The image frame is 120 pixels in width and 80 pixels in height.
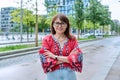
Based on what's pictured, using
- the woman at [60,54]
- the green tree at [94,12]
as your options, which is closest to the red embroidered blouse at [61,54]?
the woman at [60,54]

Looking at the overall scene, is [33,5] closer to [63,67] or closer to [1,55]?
[1,55]

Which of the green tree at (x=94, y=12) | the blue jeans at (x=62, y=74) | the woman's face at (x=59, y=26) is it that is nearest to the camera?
the blue jeans at (x=62, y=74)

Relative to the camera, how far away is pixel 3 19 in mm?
145500

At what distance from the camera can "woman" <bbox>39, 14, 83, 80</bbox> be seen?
3219mm

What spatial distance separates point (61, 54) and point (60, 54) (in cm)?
1

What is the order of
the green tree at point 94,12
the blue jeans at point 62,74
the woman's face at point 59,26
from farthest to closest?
1. the green tree at point 94,12
2. the woman's face at point 59,26
3. the blue jeans at point 62,74

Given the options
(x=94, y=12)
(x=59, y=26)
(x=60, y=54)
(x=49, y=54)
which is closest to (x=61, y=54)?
(x=60, y=54)

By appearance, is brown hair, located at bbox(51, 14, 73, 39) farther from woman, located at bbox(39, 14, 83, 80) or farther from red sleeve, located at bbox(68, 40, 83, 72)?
red sleeve, located at bbox(68, 40, 83, 72)

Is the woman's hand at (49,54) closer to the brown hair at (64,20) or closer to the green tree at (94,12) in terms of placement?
the brown hair at (64,20)

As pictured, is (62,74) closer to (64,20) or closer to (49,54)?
(49,54)

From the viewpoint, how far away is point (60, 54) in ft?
10.8

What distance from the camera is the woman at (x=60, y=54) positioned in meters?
3.22

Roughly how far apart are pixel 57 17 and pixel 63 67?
58 cm

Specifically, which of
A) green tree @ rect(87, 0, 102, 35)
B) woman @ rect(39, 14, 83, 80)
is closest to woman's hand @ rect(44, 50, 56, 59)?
woman @ rect(39, 14, 83, 80)
